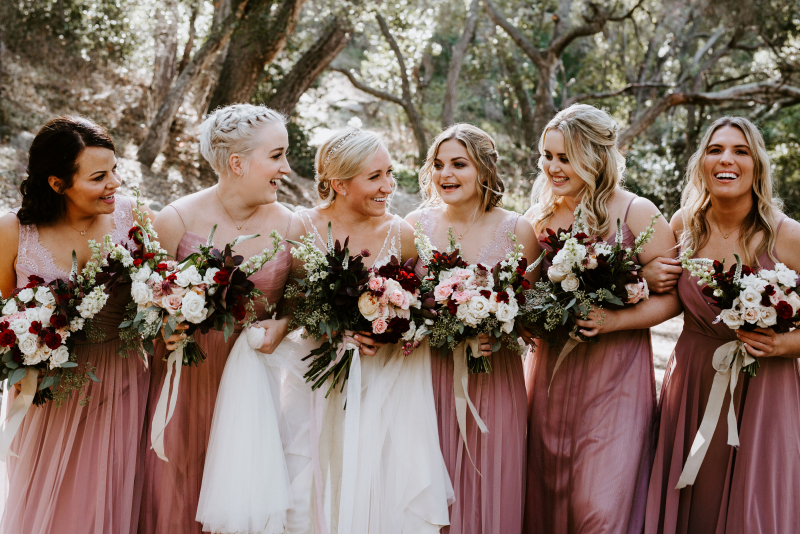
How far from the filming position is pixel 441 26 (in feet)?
76.6

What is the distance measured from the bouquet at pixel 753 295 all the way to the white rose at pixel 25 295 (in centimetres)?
346

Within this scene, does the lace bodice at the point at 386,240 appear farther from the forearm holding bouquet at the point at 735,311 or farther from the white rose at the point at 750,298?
the white rose at the point at 750,298

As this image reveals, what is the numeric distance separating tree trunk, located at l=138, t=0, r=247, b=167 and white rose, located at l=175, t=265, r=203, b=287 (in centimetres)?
1011

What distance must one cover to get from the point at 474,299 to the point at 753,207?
5.92ft

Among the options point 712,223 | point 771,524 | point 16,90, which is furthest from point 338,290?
point 16,90

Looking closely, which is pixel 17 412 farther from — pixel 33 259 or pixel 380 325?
pixel 380 325

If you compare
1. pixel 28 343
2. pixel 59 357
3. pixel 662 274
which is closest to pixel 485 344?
pixel 662 274

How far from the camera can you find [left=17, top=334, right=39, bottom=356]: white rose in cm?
326

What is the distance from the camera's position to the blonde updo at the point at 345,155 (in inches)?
161

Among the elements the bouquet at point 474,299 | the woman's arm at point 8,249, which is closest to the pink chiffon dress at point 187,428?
the woman's arm at point 8,249

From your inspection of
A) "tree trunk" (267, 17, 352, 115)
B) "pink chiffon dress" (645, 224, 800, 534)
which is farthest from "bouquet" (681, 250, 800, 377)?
"tree trunk" (267, 17, 352, 115)

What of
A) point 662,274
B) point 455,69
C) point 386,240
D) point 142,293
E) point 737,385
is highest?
point 455,69

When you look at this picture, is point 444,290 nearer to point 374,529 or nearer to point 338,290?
point 338,290

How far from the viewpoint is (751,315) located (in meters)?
3.28
